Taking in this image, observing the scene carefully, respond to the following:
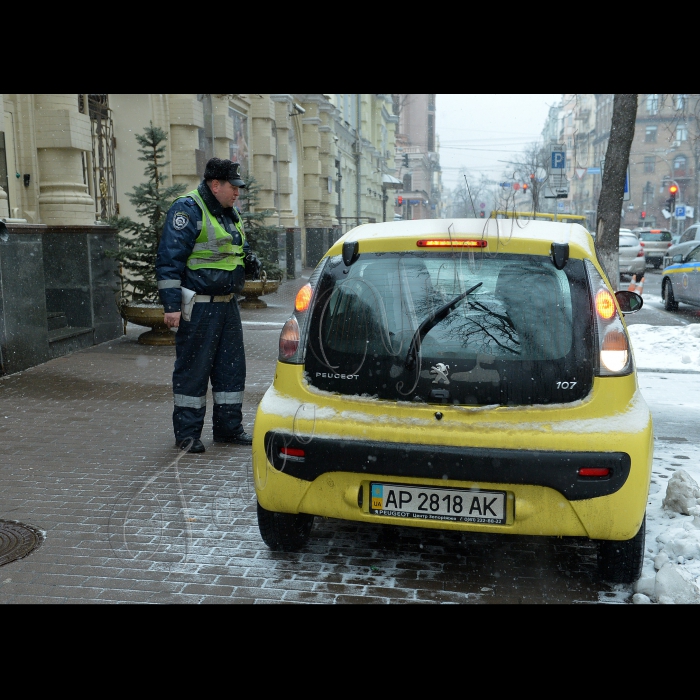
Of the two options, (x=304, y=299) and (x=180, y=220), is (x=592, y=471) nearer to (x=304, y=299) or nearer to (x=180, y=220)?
(x=304, y=299)

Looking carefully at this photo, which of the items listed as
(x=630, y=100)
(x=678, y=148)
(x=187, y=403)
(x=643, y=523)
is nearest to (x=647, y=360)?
(x=630, y=100)

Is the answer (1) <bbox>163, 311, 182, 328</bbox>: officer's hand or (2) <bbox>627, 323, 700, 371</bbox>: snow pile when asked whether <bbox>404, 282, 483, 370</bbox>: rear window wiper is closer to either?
(1) <bbox>163, 311, 182, 328</bbox>: officer's hand

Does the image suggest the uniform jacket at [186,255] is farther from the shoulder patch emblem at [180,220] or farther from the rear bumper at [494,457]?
the rear bumper at [494,457]

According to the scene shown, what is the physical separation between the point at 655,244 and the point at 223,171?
34.0 m

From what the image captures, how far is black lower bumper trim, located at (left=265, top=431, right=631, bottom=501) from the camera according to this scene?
3.55m

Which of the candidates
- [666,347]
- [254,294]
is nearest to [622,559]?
[666,347]

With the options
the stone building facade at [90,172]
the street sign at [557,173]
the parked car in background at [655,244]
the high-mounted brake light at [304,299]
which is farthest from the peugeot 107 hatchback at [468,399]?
the parked car in background at [655,244]

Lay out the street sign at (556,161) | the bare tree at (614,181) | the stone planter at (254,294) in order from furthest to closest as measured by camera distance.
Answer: the street sign at (556,161), the stone planter at (254,294), the bare tree at (614,181)

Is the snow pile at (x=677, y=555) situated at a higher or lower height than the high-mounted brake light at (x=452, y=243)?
lower

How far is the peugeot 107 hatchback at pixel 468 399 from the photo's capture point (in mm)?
3592

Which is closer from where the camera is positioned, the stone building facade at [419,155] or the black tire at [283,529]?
the black tire at [283,529]

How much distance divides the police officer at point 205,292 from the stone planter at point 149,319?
525 centimetres

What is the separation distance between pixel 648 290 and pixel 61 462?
2095cm

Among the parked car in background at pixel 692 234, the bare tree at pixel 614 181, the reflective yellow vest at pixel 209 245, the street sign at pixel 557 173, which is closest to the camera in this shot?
the reflective yellow vest at pixel 209 245
